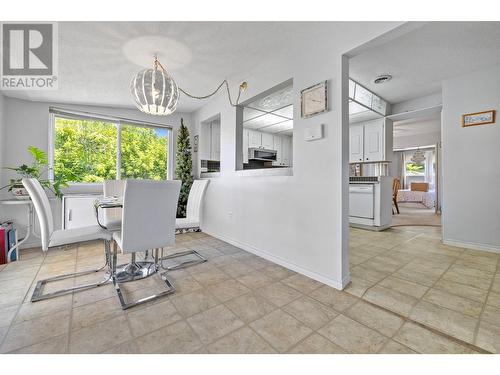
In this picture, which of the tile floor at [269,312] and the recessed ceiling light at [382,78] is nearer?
the tile floor at [269,312]

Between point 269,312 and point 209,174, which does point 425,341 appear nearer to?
point 269,312

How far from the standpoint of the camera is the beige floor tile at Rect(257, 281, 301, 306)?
1.72 meters

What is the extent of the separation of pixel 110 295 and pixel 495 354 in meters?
2.63

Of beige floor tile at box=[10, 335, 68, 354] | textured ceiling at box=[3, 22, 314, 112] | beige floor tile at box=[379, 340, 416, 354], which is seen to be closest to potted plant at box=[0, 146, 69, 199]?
textured ceiling at box=[3, 22, 314, 112]

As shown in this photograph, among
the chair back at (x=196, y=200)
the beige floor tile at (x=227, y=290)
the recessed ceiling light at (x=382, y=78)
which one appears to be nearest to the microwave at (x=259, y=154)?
the chair back at (x=196, y=200)

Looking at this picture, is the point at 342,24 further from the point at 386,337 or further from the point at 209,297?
the point at 209,297

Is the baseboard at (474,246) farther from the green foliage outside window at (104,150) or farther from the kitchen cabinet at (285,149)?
the green foliage outside window at (104,150)

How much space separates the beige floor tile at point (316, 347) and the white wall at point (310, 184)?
0.73 m

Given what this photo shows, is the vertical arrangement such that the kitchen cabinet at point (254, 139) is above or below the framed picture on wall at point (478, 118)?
above

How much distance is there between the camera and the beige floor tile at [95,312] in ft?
4.75

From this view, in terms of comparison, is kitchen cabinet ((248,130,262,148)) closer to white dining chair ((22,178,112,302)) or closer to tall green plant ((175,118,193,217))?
tall green plant ((175,118,193,217))

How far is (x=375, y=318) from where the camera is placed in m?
1.47

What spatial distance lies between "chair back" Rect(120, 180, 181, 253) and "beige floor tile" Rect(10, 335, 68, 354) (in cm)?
63
